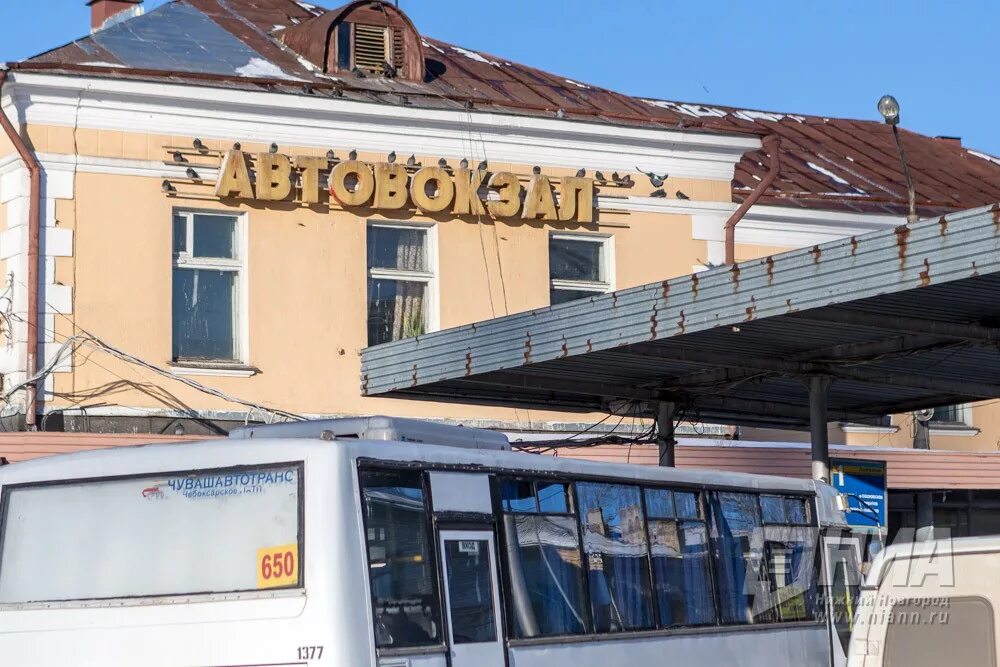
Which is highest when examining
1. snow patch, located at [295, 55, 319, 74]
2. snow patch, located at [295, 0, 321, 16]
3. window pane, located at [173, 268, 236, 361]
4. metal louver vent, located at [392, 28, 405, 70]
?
snow patch, located at [295, 0, 321, 16]

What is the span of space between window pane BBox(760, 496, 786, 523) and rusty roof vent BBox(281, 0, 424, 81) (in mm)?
10053

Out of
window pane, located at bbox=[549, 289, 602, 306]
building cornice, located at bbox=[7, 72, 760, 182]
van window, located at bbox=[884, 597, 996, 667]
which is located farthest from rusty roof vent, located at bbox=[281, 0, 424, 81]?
van window, located at bbox=[884, 597, 996, 667]

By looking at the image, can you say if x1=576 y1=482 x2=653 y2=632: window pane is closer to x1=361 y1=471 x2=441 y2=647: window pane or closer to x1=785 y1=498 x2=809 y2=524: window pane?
x1=361 y1=471 x2=441 y2=647: window pane

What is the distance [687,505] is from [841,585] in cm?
254

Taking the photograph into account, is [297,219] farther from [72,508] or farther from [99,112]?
[72,508]

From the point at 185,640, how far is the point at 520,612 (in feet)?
8.37

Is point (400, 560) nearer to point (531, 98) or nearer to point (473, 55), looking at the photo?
point (531, 98)

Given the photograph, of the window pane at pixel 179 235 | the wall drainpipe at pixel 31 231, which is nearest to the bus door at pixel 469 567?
the wall drainpipe at pixel 31 231

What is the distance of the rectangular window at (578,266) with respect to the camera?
2267 centimetres

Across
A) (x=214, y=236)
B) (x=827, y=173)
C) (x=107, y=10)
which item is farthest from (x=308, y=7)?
(x=827, y=173)

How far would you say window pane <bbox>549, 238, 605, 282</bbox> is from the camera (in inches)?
893

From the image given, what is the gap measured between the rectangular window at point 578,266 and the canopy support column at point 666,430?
170 inches

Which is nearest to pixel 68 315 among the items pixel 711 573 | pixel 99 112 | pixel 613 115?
pixel 99 112

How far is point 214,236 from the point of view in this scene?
20891 millimetres
